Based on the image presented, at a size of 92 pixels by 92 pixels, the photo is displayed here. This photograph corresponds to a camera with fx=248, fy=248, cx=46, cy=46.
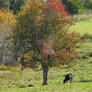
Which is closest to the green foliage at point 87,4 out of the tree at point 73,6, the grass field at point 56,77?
the tree at point 73,6

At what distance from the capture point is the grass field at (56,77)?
28294 mm

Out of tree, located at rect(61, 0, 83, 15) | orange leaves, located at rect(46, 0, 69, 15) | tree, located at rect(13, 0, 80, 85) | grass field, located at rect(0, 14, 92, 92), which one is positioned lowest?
grass field, located at rect(0, 14, 92, 92)

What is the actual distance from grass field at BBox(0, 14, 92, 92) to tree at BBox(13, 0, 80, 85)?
3.61m

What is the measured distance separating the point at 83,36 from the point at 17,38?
194 feet

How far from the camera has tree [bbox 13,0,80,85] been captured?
32.0m

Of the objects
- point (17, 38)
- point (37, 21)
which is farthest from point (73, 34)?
point (17, 38)

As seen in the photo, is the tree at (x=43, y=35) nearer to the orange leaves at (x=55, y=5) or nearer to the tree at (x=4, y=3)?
the orange leaves at (x=55, y=5)

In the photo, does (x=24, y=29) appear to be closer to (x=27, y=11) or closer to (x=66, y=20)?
(x=27, y=11)

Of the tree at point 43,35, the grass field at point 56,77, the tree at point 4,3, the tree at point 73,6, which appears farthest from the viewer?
the tree at point 73,6

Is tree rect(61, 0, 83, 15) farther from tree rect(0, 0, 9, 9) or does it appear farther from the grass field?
tree rect(0, 0, 9, 9)

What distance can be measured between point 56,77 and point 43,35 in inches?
530

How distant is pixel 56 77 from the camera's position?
43500 millimetres

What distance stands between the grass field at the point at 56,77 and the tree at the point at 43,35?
11.9 feet

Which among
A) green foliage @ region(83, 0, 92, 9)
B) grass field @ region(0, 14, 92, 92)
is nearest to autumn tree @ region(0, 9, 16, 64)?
grass field @ region(0, 14, 92, 92)
